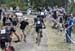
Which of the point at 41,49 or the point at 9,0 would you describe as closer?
the point at 41,49

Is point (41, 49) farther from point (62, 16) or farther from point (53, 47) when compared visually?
point (62, 16)

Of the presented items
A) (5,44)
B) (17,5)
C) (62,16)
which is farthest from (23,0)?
(5,44)

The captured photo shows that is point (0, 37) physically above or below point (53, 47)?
above

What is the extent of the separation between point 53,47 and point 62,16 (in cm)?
1387

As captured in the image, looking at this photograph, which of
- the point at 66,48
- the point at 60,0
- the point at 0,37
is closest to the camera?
the point at 0,37

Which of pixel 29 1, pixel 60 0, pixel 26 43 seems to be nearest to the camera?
pixel 26 43

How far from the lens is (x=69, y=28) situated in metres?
24.9

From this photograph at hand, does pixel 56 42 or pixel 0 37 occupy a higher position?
pixel 0 37

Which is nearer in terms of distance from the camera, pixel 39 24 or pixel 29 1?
pixel 39 24

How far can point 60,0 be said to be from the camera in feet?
334

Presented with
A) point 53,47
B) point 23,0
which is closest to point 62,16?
point 53,47

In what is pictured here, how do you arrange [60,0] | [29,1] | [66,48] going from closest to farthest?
[66,48] < [29,1] < [60,0]

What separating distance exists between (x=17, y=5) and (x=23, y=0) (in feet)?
12.9

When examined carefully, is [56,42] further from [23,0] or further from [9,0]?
[23,0]
